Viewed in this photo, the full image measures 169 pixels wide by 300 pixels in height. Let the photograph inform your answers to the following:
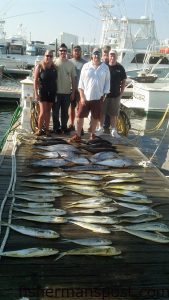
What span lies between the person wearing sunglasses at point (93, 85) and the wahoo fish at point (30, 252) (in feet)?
14.1

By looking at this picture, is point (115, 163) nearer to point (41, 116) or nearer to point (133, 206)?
point (133, 206)

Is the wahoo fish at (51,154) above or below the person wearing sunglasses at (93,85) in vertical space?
below

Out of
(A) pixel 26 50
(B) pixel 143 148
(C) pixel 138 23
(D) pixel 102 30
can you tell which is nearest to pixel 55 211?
(B) pixel 143 148

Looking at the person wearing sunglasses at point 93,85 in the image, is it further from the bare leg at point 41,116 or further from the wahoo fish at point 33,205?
the wahoo fish at point 33,205

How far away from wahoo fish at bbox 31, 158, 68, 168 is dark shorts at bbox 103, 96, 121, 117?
2.46 metres

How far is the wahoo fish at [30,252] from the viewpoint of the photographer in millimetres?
3457

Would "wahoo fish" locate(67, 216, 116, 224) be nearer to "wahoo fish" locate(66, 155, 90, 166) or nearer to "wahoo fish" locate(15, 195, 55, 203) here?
"wahoo fish" locate(15, 195, 55, 203)

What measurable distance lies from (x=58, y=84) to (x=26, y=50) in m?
53.7

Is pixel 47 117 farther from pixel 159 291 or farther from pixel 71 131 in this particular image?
pixel 159 291

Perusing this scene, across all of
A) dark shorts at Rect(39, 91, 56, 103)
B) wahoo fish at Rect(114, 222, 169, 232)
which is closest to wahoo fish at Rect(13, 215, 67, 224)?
wahoo fish at Rect(114, 222, 169, 232)

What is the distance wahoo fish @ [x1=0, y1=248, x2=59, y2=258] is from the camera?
3.46 metres

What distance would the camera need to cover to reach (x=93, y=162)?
21.1 feet

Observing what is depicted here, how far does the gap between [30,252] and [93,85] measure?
4377 millimetres

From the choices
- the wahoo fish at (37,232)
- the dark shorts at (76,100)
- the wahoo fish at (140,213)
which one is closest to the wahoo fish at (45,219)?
the wahoo fish at (37,232)
